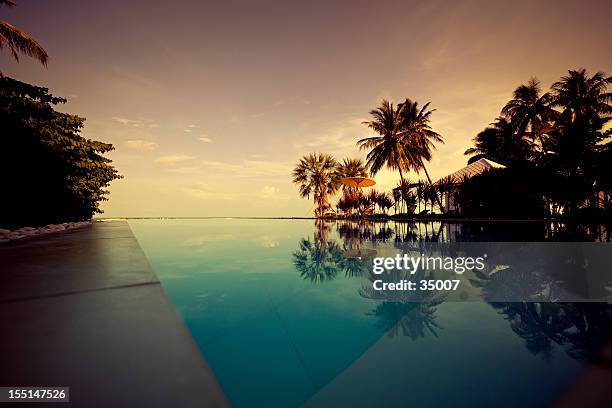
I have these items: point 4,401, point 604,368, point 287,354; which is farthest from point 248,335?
point 604,368

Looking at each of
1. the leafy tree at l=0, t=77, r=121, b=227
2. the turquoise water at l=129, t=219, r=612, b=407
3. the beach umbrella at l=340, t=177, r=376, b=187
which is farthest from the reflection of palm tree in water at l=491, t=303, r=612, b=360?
the leafy tree at l=0, t=77, r=121, b=227

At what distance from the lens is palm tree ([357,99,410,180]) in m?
26.4

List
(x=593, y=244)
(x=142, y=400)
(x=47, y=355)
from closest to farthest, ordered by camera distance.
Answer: (x=142, y=400), (x=47, y=355), (x=593, y=244)

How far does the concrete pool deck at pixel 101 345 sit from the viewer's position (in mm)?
998

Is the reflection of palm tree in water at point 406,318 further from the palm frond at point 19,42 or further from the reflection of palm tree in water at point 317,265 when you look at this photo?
the palm frond at point 19,42

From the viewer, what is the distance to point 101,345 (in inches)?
52.1

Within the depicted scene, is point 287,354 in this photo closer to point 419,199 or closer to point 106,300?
point 106,300

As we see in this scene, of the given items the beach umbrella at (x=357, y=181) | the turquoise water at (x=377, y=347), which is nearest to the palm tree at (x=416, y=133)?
the beach umbrella at (x=357, y=181)

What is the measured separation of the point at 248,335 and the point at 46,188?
1167cm

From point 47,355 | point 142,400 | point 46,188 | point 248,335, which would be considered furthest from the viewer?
point 46,188

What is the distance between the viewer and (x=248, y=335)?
233cm

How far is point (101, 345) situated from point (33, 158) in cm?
1076

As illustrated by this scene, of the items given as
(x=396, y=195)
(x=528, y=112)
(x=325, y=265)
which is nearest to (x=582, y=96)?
(x=528, y=112)

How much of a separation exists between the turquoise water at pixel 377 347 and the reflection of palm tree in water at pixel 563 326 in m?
0.01
